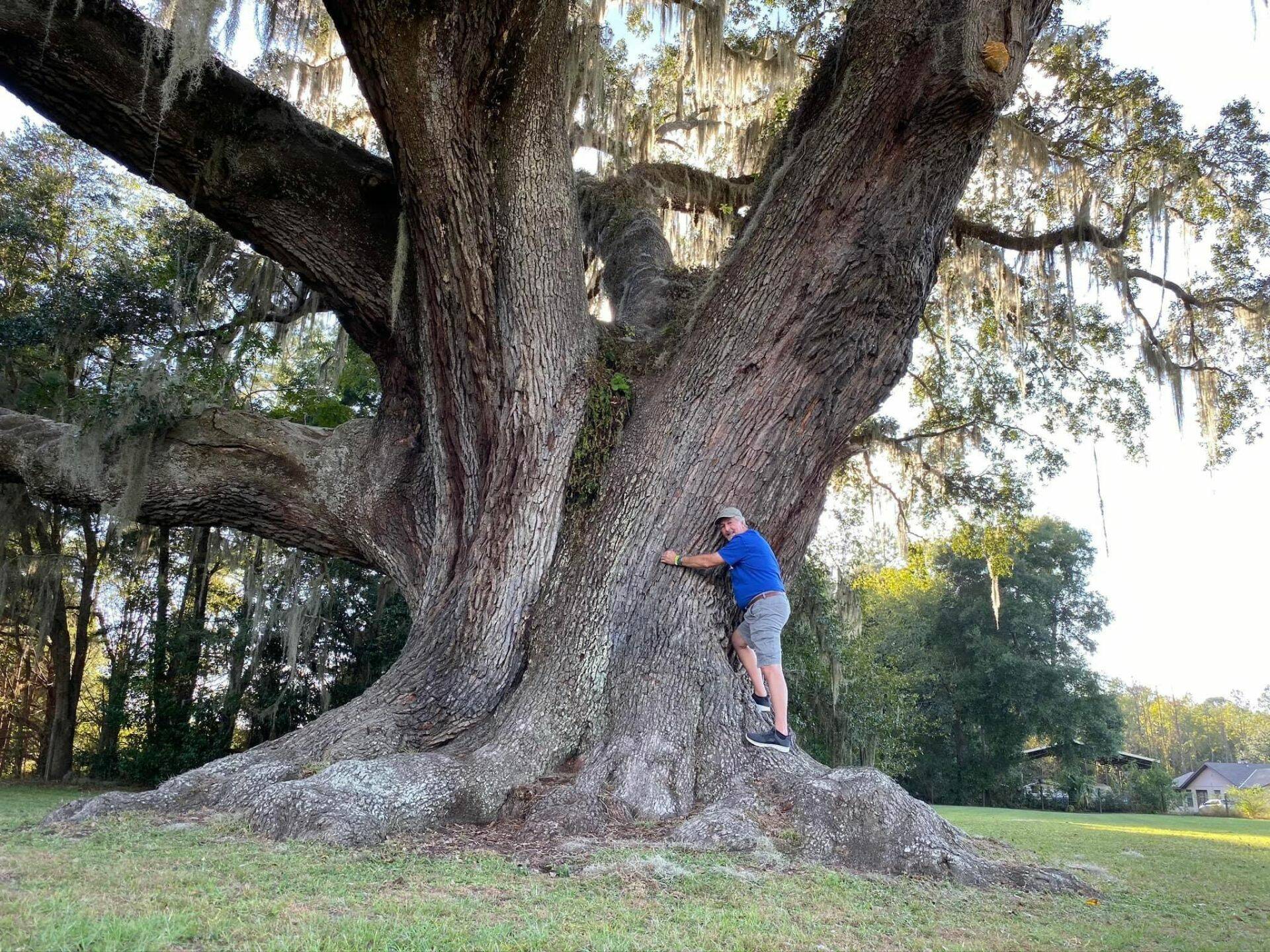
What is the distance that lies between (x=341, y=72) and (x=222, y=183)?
14.5 feet

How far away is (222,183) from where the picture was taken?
5.14 m

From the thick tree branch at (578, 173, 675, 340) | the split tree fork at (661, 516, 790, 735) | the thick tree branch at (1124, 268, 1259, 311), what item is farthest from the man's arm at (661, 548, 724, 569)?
Answer: the thick tree branch at (1124, 268, 1259, 311)

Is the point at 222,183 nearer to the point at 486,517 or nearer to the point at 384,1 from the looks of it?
the point at 384,1

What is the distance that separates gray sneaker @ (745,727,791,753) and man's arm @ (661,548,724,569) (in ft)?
3.14

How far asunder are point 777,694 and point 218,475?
13.4 ft

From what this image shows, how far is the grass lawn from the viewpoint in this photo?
1.99 meters

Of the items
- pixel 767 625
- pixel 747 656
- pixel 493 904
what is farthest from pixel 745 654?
pixel 493 904

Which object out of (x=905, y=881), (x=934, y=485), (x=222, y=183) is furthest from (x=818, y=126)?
(x=934, y=485)

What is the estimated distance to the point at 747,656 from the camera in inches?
190

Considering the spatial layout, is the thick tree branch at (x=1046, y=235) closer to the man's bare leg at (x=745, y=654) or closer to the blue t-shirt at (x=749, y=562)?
the blue t-shirt at (x=749, y=562)

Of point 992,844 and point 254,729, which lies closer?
point 992,844

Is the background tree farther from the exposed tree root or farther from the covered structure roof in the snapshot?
the exposed tree root

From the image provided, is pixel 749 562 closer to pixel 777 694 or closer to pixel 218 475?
pixel 777 694

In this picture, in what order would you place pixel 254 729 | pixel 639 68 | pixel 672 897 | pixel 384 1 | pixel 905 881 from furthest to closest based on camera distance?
pixel 254 729 < pixel 639 68 < pixel 384 1 < pixel 905 881 < pixel 672 897
